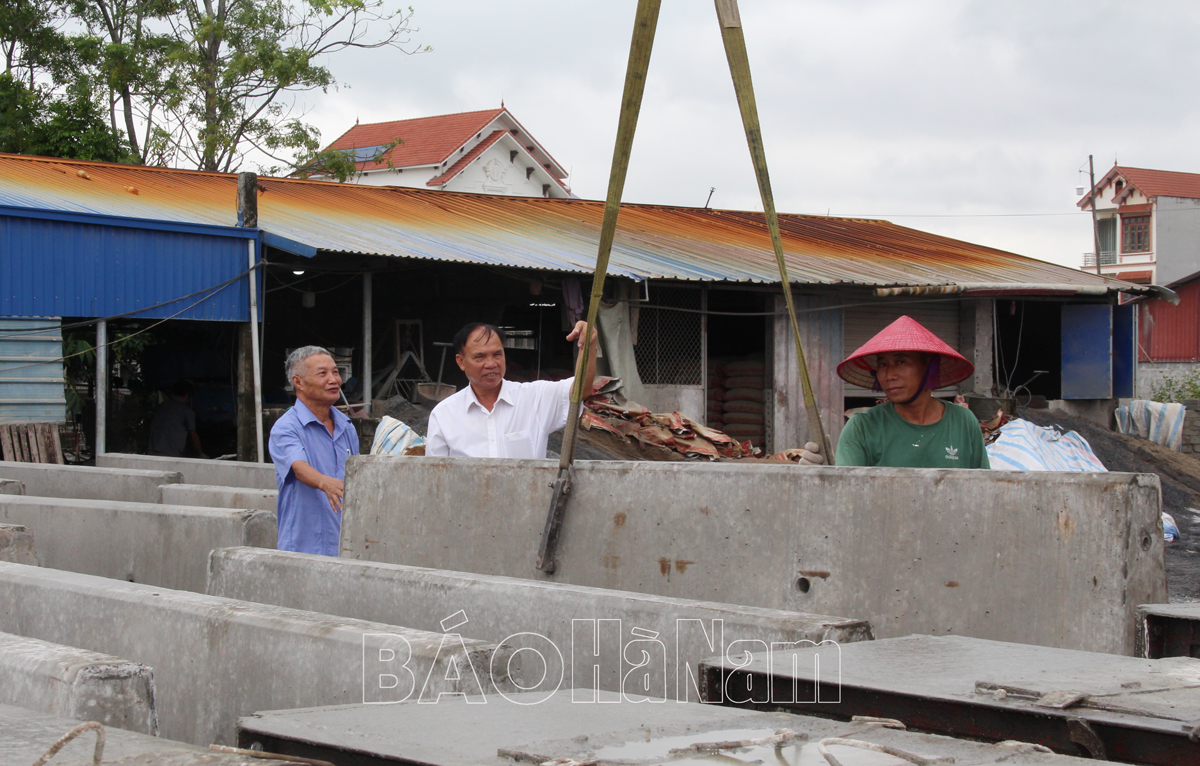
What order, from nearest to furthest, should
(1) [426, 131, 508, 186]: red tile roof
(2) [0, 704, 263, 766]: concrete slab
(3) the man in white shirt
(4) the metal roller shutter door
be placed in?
(2) [0, 704, 263, 766]: concrete slab
(3) the man in white shirt
(4) the metal roller shutter door
(1) [426, 131, 508, 186]: red tile roof

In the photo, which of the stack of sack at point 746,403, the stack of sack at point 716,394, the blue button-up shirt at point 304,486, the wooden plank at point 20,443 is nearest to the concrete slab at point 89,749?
the blue button-up shirt at point 304,486

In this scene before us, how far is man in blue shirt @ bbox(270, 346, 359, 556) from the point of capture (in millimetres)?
5148

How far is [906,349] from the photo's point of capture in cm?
412

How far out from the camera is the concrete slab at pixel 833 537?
314cm

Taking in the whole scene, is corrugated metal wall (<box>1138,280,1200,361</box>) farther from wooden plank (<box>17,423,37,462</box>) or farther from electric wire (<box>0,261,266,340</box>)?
wooden plank (<box>17,423,37,462</box>)

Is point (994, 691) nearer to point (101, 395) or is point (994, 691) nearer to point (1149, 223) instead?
point (101, 395)

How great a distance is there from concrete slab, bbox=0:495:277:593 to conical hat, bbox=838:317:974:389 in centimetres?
285

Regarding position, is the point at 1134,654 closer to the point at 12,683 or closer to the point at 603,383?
the point at 12,683

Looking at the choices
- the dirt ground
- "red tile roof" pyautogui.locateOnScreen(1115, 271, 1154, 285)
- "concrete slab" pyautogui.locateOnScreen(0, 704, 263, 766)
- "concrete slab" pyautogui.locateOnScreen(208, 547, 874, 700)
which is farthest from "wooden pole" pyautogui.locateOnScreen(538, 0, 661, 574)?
"red tile roof" pyautogui.locateOnScreen(1115, 271, 1154, 285)

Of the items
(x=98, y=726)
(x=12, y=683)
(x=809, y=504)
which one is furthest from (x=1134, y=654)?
(x=12, y=683)

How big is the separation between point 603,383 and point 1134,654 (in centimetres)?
1130

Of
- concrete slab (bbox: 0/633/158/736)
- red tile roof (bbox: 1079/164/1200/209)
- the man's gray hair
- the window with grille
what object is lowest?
concrete slab (bbox: 0/633/158/736)

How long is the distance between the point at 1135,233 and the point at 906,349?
175ft

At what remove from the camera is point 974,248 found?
2278 cm
